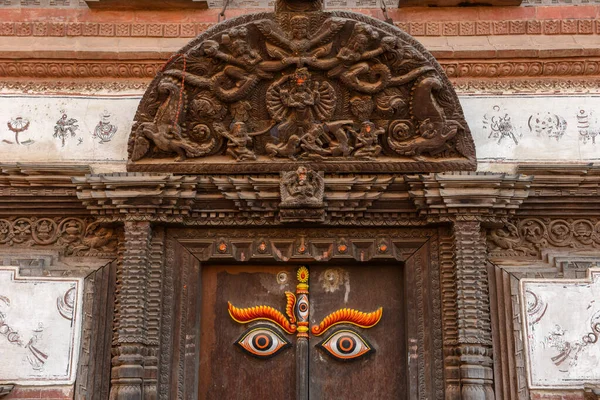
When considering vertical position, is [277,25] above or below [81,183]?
above

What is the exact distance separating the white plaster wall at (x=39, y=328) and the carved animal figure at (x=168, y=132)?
3.94 ft

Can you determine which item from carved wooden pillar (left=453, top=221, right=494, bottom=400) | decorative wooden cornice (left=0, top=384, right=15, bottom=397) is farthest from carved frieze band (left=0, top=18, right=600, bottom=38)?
decorative wooden cornice (left=0, top=384, right=15, bottom=397)

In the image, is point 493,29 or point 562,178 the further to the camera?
point 493,29

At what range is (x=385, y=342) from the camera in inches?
245

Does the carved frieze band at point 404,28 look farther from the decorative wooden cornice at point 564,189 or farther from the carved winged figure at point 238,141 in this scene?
the decorative wooden cornice at point 564,189

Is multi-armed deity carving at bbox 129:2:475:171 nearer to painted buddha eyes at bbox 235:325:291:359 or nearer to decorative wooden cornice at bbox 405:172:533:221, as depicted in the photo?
decorative wooden cornice at bbox 405:172:533:221

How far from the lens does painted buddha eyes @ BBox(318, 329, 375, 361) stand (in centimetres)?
618

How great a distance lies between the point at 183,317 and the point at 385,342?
5.25ft

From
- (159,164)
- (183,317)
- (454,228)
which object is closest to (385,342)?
(454,228)

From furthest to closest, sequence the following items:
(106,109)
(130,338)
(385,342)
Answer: (106,109)
(385,342)
(130,338)

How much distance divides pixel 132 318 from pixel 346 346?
166 cm

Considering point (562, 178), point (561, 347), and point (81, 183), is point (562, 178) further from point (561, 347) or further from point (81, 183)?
point (81, 183)

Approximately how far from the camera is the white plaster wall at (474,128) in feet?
21.4

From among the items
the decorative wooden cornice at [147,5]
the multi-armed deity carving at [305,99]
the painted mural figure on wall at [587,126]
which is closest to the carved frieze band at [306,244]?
the multi-armed deity carving at [305,99]
